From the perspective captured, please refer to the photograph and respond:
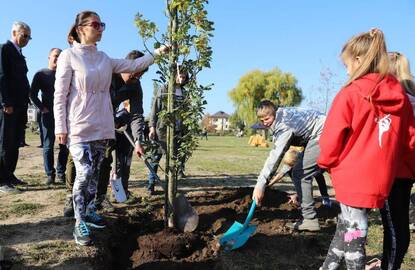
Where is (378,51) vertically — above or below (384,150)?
above

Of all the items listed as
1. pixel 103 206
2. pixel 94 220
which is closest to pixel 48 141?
pixel 103 206

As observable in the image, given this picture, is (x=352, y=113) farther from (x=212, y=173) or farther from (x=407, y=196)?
(x=212, y=173)

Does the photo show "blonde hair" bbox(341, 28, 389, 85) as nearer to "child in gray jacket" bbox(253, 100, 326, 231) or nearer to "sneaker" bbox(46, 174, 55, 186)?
"child in gray jacket" bbox(253, 100, 326, 231)

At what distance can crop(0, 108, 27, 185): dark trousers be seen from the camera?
5.74 m

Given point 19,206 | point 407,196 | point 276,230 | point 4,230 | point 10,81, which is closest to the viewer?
point 407,196

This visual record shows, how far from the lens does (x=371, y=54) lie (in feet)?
8.54

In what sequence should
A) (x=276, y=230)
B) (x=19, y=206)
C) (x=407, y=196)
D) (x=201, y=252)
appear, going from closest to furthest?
1. (x=407, y=196)
2. (x=201, y=252)
3. (x=276, y=230)
4. (x=19, y=206)

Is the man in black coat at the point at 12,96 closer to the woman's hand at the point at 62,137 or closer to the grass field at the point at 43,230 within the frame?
the grass field at the point at 43,230

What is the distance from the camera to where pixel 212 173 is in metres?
9.27

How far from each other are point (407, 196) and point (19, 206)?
13.6 feet

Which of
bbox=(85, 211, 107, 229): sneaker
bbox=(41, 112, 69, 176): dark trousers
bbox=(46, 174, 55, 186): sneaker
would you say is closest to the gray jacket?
bbox=(85, 211, 107, 229): sneaker

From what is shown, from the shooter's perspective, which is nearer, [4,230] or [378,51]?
[378,51]

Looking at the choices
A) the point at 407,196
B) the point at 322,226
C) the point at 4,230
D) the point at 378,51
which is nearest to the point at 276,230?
the point at 322,226

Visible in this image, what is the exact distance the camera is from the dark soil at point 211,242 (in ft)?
11.3
